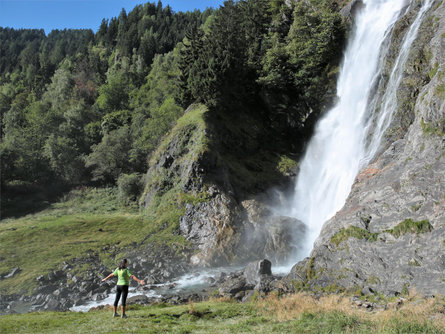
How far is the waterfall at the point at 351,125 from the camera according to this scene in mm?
26516

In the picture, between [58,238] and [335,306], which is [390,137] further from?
[58,238]

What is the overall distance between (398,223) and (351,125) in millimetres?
16796

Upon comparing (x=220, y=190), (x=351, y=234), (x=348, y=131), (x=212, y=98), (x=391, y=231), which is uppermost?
(x=212, y=98)

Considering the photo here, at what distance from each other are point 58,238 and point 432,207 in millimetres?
28380

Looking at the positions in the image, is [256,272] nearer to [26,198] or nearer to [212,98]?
[212,98]

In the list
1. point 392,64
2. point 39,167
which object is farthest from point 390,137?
point 39,167

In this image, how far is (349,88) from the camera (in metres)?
33.7

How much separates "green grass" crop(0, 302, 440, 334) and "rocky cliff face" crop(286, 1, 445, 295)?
16.9 feet

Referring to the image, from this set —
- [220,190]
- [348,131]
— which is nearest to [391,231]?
[348,131]

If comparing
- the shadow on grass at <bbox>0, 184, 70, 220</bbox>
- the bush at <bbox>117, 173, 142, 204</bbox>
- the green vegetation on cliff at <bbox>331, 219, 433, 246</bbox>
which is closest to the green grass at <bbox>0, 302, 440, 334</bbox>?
the green vegetation on cliff at <bbox>331, 219, 433, 246</bbox>

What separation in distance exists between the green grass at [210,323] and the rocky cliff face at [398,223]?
5158 mm

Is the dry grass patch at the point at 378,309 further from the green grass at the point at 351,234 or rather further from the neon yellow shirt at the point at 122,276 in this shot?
the neon yellow shirt at the point at 122,276

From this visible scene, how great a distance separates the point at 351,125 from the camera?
3095cm

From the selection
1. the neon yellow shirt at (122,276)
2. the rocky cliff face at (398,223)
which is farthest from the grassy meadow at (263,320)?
the rocky cliff face at (398,223)
